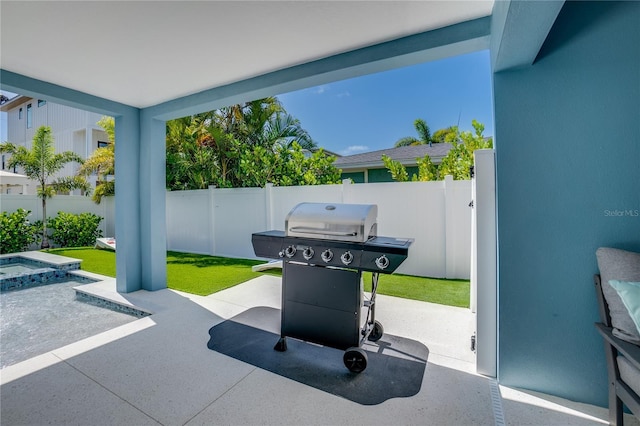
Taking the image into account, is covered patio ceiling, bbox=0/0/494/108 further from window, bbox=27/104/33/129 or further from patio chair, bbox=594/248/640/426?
window, bbox=27/104/33/129

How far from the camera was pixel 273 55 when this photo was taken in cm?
332

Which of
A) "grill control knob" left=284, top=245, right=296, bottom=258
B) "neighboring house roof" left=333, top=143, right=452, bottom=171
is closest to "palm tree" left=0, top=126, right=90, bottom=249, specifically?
"neighboring house roof" left=333, top=143, right=452, bottom=171

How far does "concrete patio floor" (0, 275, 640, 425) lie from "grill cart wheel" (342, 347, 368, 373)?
373mm

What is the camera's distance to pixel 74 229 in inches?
410

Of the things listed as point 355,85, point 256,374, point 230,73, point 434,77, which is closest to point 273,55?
point 230,73

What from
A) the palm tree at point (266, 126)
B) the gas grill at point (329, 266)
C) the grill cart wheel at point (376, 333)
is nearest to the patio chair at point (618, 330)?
the gas grill at point (329, 266)

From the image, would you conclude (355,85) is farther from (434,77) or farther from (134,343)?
(134,343)

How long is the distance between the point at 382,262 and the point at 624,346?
1.52 metres

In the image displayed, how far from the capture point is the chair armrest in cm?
161

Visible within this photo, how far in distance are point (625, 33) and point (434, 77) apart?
58.0 feet

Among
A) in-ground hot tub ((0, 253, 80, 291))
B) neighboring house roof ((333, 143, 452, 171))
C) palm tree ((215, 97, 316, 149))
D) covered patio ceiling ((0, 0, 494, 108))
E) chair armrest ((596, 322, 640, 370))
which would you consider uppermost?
palm tree ((215, 97, 316, 149))

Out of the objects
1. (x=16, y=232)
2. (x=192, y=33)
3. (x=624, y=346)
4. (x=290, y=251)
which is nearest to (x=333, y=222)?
(x=290, y=251)

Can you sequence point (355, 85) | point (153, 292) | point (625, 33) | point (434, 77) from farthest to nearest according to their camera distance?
point (434, 77) → point (355, 85) → point (153, 292) → point (625, 33)

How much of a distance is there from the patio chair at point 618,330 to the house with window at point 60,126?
1764cm
